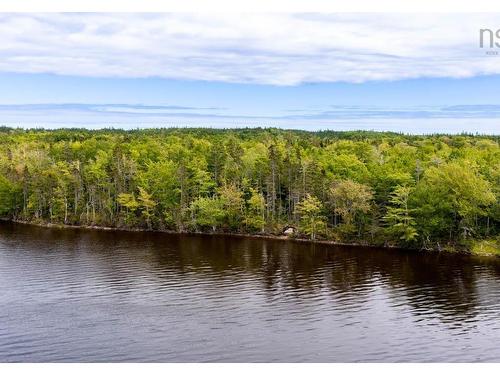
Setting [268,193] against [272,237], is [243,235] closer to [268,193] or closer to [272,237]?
[272,237]

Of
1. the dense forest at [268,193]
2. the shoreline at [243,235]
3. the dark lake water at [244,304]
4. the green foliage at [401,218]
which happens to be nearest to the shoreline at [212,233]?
the shoreline at [243,235]

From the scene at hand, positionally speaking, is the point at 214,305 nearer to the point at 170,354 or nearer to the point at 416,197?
the point at 170,354

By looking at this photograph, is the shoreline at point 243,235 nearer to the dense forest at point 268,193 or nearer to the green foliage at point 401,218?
the dense forest at point 268,193

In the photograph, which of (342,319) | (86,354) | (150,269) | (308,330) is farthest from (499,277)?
(86,354)

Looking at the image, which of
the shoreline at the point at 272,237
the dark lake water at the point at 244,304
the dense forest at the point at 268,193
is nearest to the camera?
the dark lake water at the point at 244,304

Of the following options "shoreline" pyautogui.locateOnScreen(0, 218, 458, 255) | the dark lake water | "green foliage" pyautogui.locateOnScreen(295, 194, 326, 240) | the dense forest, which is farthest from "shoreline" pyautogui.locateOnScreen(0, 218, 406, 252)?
the dark lake water

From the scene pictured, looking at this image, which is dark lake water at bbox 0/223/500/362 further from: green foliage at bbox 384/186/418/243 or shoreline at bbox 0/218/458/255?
shoreline at bbox 0/218/458/255
